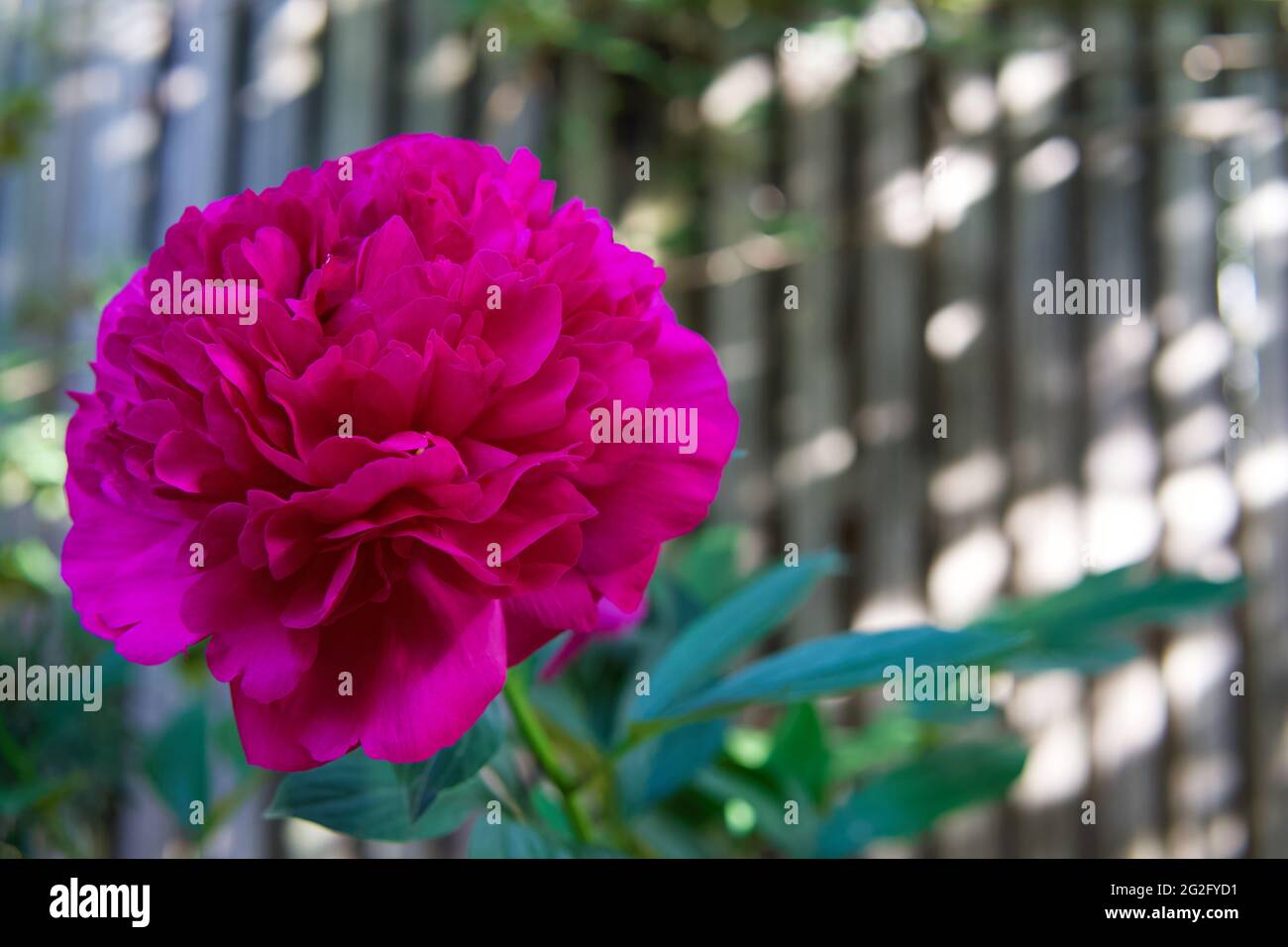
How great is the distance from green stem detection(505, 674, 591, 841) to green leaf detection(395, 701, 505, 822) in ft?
0.09

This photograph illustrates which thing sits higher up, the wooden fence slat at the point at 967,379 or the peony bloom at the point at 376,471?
the wooden fence slat at the point at 967,379

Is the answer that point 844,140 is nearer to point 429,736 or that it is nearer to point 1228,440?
point 1228,440

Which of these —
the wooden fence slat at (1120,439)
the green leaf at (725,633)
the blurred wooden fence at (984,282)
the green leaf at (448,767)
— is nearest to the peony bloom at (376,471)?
the green leaf at (448,767)

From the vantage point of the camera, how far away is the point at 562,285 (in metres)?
0.24

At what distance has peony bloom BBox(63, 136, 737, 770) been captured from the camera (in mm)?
213

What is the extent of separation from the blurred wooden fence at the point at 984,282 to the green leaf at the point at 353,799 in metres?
1.34

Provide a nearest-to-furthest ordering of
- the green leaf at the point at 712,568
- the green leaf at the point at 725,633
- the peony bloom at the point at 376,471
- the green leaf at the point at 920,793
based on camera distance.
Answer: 1. the peony bloom at the point at 376,471
2. the green leaf at the point at 725,633
3. the green leaf at the point at 920,793
4. the green leaf at the point at 712,568

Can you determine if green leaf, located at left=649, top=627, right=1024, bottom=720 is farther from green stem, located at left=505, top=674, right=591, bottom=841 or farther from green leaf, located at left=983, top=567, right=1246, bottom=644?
green leaf, located at left=983, top=567, right=1246, bottom=644

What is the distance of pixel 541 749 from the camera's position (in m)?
0.29

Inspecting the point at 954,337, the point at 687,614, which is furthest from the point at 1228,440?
the point at 687,614

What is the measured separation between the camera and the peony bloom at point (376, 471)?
213mm

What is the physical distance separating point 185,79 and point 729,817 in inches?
53.7

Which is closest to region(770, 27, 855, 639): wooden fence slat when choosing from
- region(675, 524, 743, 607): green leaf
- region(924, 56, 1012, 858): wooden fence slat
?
region(924, 56, 1012, 858): wooden fence slat

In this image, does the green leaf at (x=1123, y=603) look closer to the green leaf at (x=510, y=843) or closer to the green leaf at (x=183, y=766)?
the green leaf at (x=510, y=843)
